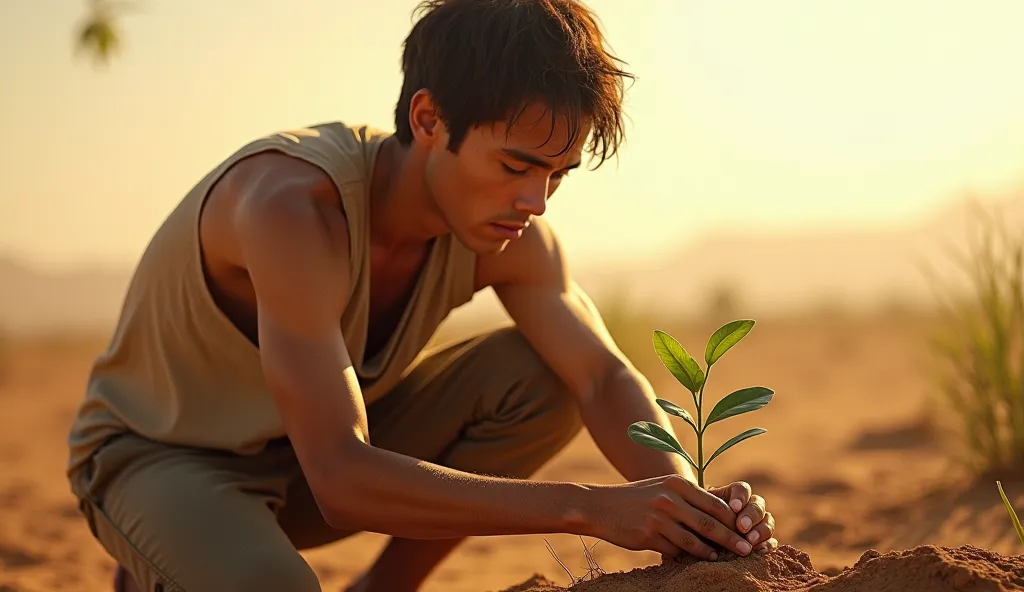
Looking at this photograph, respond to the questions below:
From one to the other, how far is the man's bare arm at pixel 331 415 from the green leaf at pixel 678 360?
11.0 inches

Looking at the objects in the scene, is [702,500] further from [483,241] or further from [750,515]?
[483,241]

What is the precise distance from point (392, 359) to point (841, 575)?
117 centimetres

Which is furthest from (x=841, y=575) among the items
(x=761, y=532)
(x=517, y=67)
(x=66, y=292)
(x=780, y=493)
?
(x=66, y=292)

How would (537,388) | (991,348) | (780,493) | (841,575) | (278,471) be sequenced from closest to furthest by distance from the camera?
(841,575)
(278,471)
(537,388)
(991,348)
(780,493)

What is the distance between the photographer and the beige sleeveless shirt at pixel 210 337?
2.31 m

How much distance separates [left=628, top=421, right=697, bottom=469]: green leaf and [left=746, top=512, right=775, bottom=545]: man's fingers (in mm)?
142

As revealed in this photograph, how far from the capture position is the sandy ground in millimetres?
3385

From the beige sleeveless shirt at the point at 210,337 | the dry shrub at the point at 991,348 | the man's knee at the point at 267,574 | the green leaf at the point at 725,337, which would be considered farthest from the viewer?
the dry shrub at the point at 991,348

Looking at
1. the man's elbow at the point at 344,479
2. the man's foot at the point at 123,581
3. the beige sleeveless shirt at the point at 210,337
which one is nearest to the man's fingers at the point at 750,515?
the man's elbow at the point at 344,479

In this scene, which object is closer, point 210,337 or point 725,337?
point 725,337

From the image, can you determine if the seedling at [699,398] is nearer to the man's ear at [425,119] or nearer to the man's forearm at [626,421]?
the man's forearm at [626,421]

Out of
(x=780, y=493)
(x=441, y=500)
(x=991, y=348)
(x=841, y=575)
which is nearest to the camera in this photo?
(x=841, y=575)

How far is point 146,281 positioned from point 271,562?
2.49ft

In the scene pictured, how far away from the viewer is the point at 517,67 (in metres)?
2.16
